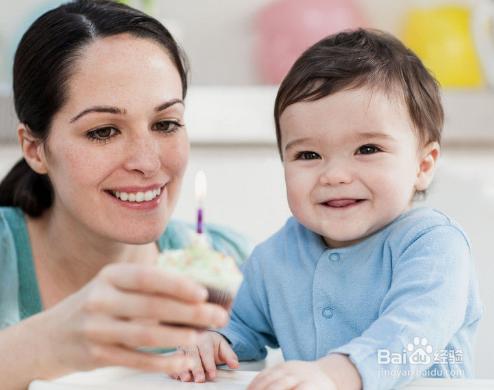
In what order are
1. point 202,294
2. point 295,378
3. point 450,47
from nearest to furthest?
point 202,294, point 295,378, point 450,47

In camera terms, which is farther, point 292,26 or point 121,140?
point 292,26

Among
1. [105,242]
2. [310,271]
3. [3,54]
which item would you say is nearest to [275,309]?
[310,271]

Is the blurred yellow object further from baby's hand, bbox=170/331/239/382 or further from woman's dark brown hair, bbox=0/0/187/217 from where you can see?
baby's hand, bbox=170/331/239/382

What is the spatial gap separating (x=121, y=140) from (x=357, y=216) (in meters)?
0.45

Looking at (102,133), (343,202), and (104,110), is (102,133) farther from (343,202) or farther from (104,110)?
(343,202)

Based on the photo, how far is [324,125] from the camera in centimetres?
114

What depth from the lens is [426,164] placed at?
4.00 ft

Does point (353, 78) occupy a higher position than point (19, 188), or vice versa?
point (353, 78)

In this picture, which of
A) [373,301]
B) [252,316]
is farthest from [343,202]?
[252,316]

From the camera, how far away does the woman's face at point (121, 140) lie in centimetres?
137

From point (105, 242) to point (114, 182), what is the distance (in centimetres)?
25

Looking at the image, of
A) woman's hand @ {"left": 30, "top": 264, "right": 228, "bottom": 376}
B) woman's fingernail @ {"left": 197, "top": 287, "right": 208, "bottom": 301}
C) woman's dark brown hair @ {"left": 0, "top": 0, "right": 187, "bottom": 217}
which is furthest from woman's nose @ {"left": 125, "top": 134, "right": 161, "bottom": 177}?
woman's fingernail @ {"left": 197, "top": 287, "right": 208, "bottom": 301}

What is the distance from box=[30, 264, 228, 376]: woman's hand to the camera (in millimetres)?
746

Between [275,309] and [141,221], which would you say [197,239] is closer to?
[275,309]
